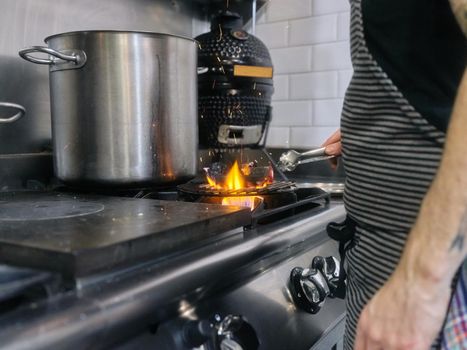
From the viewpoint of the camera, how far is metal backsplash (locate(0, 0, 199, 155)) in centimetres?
94

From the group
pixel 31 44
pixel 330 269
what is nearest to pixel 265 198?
pixel 330 269

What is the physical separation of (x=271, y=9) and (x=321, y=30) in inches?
6.9

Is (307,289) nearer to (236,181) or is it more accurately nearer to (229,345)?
(229,345)

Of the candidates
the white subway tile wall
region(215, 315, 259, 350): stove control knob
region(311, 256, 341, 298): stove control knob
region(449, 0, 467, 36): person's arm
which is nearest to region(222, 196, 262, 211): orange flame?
region(311, 256, 341, 298): stove control knob

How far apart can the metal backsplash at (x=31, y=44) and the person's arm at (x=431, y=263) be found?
75 centimetres

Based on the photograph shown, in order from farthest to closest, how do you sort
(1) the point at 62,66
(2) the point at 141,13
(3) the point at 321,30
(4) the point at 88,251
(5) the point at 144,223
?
(3) the point at 321,30 < (2) the point at 141,13 < (1) the point at 62,66 < (5) the point at 144,223 < (4) the point at 88,251

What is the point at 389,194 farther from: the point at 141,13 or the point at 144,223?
the point at 141,13

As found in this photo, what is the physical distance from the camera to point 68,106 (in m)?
0.79

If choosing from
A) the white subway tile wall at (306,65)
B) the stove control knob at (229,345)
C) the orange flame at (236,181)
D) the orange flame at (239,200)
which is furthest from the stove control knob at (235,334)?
the white subway tile wall at (306,65)

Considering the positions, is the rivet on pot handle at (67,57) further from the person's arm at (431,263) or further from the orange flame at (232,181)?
the person's arm at (431,263)

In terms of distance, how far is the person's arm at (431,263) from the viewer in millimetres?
413

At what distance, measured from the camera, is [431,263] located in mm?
431

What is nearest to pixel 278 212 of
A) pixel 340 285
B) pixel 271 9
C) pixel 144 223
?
pixel 340 285

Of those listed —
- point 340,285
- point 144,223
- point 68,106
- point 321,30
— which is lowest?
point 340,285
